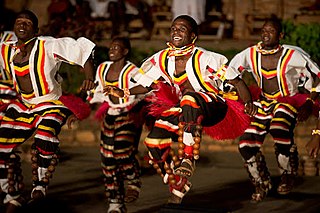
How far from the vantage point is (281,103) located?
8.16m

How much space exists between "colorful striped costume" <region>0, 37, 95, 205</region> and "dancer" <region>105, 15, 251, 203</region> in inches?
28.5

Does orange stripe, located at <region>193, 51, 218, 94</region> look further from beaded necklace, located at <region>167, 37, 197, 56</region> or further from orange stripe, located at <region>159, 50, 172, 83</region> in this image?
orange stripe, located at <region>159, 50, 172, 83</region>

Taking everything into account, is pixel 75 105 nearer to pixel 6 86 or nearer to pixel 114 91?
pixel 114 91

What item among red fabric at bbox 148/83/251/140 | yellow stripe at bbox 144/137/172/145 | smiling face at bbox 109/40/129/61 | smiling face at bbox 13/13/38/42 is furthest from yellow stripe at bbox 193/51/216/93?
smiling face at bbox 13/13/38/42

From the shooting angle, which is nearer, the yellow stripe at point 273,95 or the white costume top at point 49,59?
the white costume top at point 49,59

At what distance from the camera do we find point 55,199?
336 inches

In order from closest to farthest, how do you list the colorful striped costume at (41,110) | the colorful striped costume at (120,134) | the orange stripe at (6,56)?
1. the colorful striped costume at (41,110)
2. the orange stripe at (6,56)
3. the colorful striped costume at (120,134)

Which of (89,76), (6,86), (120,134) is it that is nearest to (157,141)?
(89,76)

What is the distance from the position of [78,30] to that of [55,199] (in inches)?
196

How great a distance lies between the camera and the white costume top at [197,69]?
7.22 m

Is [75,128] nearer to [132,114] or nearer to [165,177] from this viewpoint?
[132,114]

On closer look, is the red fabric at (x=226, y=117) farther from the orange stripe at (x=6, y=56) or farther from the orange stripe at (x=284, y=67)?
the orange stripe at (x=6, y=56)

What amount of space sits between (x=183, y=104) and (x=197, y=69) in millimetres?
364

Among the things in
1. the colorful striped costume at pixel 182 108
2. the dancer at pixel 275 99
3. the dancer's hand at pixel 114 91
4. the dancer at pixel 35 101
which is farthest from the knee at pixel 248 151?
A: the dancer at pixel 35 101
